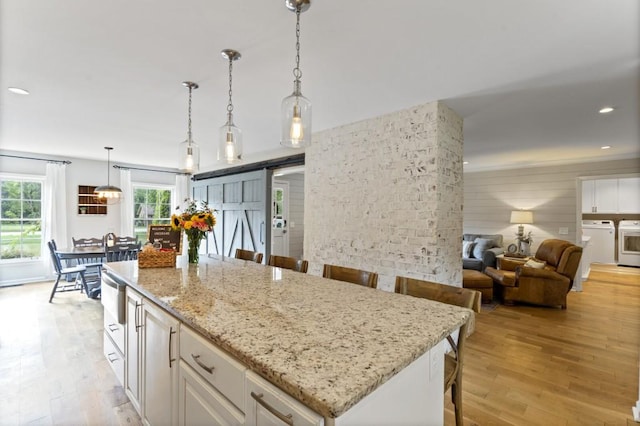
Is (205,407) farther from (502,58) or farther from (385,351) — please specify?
(502,58)

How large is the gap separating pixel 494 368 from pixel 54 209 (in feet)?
25.0

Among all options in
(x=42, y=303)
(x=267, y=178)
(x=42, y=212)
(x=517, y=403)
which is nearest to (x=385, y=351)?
(x=517, y=403)

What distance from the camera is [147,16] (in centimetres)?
180

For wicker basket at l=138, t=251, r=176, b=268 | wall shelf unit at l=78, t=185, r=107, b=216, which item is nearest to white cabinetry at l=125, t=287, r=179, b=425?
wicker basket at l=138, t=251, r=176, b=268

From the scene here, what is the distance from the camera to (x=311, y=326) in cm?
119

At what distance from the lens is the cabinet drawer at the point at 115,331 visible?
2129mm

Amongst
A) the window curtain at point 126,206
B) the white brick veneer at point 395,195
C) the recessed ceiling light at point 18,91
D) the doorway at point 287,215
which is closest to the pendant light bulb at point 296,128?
the white brick veneer at point 395,195

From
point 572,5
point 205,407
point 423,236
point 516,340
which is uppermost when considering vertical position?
point 572,5

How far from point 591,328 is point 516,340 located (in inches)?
47.4

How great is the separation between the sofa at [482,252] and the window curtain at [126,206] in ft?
23.1

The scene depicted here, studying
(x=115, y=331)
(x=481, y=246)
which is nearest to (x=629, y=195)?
(x=481, y=246)

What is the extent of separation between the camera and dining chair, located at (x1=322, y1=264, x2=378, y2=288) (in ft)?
6.61

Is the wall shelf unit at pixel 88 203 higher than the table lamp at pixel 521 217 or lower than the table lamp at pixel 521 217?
higher

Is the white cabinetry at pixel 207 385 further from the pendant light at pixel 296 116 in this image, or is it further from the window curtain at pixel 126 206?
the window curtain at pixel 126 206
